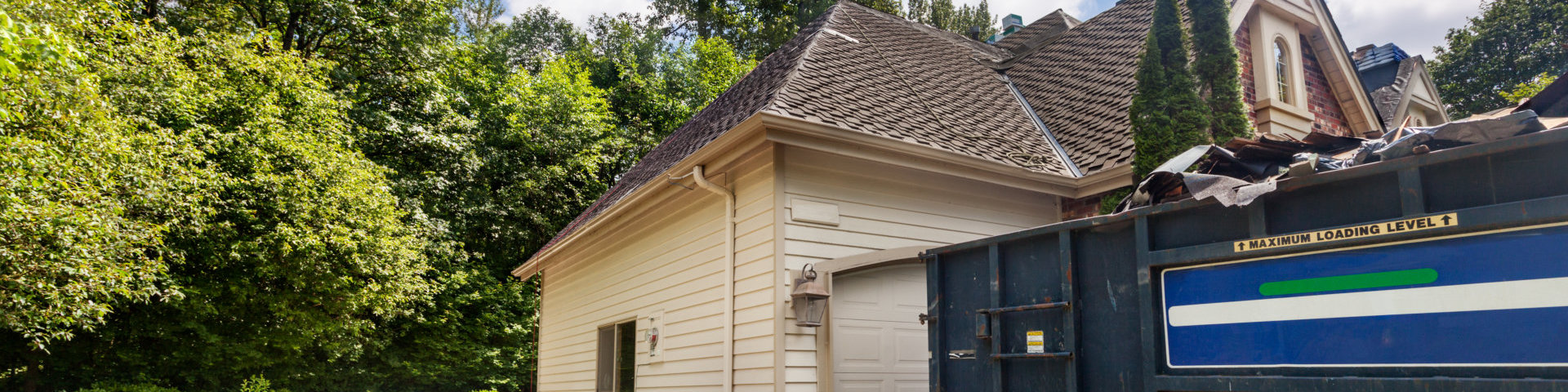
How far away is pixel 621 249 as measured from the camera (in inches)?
431

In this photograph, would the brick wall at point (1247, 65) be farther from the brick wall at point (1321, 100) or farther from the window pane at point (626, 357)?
the window pane at point (626, 357)

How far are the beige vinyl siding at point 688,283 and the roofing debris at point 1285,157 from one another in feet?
10.9

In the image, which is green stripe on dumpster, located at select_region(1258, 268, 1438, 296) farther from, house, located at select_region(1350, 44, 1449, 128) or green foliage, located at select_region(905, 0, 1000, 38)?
green foliage, located at select_region(905, 0, 1000, 38)

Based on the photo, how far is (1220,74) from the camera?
812 centimetres

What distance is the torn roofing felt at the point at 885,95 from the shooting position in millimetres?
8156

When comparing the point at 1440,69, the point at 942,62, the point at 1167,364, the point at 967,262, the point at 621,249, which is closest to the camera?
the point at 1167,364

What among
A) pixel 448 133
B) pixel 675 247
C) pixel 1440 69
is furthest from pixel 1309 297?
pixel 1440 69

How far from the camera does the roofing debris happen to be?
2.94 m

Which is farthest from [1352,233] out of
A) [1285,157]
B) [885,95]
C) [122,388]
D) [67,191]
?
[122,388]

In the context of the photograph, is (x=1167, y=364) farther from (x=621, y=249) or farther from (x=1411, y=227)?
(x=621, y=249)

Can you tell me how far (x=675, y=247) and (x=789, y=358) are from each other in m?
2.53

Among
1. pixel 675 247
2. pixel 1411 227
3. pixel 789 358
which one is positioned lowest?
pixel 789 358

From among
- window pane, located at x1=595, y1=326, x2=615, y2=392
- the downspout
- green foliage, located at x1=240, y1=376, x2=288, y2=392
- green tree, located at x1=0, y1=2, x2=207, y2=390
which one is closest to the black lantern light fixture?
the downspout

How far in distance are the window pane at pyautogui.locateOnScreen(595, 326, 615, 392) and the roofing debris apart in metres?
7.43
